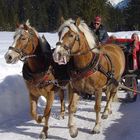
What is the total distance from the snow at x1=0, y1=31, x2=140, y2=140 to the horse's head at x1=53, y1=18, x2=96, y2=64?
1.54 metres

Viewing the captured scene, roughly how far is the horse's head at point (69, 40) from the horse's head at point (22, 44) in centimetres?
61

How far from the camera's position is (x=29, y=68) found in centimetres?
742

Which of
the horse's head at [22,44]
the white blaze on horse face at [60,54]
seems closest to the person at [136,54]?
the horse's head at [22,44]

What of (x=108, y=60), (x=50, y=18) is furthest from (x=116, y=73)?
(x=50, y=18)

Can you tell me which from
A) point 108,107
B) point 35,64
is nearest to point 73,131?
point 35,64

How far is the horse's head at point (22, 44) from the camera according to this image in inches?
268

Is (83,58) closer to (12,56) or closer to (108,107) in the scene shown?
(12,56)

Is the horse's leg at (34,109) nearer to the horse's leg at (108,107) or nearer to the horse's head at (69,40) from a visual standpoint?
the horse's head at (69,40)

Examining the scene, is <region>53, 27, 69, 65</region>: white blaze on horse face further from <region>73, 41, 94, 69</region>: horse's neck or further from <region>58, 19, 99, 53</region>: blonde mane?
<region>73, 41, 94, 69</region>: horse's neck

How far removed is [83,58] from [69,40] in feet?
1.92

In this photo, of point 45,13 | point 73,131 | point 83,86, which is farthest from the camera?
point 45,13

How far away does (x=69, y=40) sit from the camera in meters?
6.74

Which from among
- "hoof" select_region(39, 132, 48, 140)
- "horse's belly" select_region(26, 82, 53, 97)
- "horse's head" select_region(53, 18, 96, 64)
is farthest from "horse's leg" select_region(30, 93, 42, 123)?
"horse's head" select_region(53, 18, 96, 64)

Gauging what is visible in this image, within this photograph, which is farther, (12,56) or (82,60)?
(82,60)
